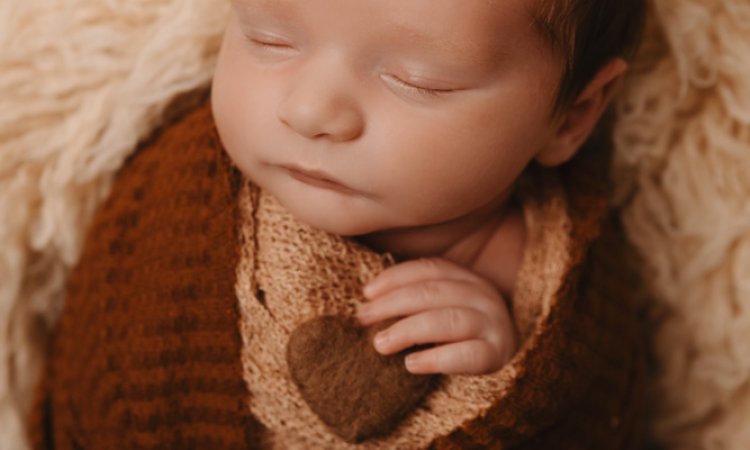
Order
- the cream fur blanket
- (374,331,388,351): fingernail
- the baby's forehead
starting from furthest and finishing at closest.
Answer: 1. the cream fur blanket
2. (374,331,388,351): fingernail
3. the baby's forehead

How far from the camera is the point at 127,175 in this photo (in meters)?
1.05

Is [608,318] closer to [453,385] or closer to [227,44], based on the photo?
[453,385]

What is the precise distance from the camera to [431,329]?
0.92 m

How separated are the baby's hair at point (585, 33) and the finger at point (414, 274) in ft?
0.62

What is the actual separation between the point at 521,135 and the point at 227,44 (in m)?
0.29

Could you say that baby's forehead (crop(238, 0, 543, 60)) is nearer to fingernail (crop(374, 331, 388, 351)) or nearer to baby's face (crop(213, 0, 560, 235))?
baby's face (crop(213, 0, 560, 235))

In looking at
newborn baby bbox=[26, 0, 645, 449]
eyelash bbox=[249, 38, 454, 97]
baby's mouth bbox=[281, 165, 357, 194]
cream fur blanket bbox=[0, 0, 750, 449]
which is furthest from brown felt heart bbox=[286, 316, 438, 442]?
cream fur blanket bbox=[0, 0, 750, 449]

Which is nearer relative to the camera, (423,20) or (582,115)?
(423,20)

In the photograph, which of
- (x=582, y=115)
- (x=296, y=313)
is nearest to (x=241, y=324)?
(x=296, y=313)

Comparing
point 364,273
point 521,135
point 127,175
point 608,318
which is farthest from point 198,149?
point 608,318

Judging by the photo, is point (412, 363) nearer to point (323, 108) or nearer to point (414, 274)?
point (414, 274)

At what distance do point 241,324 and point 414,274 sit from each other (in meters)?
0.18

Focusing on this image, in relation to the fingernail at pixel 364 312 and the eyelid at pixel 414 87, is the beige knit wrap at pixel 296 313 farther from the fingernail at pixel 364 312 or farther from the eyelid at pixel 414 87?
the eyelid at pixel 414 87

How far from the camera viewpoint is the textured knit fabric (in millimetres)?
932
